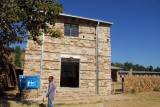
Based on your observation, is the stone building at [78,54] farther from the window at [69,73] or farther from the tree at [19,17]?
the window at [69,73]

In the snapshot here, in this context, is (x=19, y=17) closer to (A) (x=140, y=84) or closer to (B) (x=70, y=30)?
(B) (x=70, y=30)

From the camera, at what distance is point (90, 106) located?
24.6 feet

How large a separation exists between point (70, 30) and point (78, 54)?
213 centimetres

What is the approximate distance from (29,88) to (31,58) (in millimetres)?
2168

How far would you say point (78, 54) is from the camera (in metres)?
10.9

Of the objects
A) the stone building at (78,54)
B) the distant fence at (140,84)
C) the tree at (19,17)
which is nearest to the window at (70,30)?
the stone building at (78,54)

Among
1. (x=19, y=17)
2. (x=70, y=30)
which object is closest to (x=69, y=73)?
(x=70, y=30)

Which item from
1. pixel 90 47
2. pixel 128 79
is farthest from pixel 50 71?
pixel 128 79

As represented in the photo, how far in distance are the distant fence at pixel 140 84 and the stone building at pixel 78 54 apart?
2.58 meters

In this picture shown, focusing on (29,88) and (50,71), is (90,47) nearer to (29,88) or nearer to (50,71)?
(50,71)

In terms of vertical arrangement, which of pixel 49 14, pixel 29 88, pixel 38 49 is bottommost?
pixel 29 88

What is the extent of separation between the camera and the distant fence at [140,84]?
12.7m

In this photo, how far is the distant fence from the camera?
501 inches

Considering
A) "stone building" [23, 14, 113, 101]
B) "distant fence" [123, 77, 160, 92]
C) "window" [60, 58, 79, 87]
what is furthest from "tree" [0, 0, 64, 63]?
"window" [60, 58, 79, 87]
